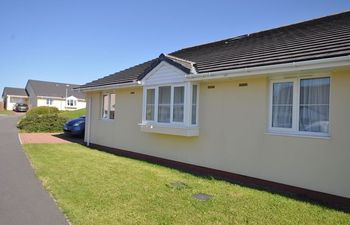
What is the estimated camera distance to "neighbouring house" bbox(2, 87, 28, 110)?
2544 inches

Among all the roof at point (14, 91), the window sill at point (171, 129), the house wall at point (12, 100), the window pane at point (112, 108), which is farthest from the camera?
the roof at point (14, 91)

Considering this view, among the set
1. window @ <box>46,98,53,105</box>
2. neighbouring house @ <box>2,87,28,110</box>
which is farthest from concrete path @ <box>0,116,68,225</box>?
neighbouring house @ <box>2,87,28,110</box>

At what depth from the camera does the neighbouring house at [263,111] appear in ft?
20.7

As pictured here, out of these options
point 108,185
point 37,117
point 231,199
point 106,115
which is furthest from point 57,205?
point 37,117

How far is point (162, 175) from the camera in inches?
336

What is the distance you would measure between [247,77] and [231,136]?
1776mm

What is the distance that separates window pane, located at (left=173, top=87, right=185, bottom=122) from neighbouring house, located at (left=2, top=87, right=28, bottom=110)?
6595cm

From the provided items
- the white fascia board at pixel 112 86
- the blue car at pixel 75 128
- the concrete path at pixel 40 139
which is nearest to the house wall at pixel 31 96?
the concrete path at pixel 40 139

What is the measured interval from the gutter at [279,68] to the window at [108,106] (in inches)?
233

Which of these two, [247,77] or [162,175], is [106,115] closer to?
[162,175]

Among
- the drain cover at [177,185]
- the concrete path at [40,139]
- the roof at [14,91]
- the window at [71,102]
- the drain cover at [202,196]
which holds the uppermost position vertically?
the roof at [14,91]

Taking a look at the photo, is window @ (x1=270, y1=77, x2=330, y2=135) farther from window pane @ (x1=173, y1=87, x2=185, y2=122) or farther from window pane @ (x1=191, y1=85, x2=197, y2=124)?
window pane @ (x1=173, y1=87, x2=185, y2=122)

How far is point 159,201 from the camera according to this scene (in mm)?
6062

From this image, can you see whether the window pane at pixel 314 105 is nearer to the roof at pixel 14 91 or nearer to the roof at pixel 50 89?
the roof at pixel 50 89
